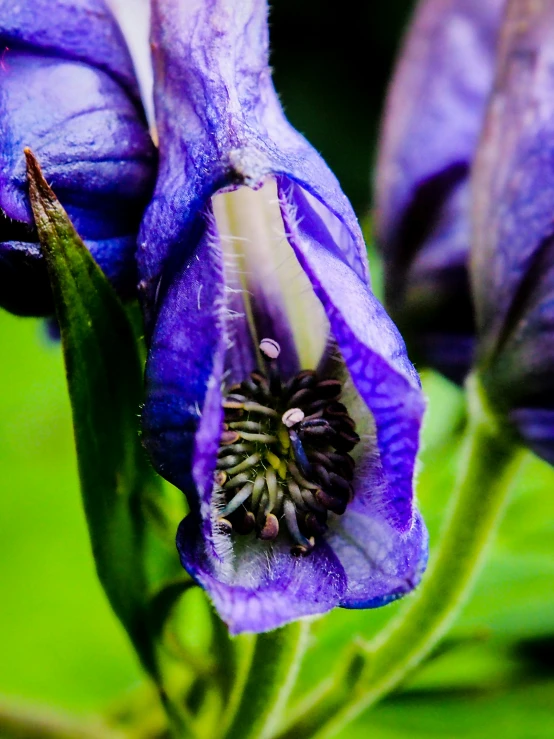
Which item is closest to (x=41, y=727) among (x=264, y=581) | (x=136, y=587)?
(x=136, y=587)

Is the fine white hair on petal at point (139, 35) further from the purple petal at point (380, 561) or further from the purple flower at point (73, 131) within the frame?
the purple petal at point (380, 561)

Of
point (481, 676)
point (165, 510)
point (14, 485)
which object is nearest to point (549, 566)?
point (481, 676)

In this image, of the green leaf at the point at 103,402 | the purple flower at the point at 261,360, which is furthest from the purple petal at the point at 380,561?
the green leaf at the point at 103,402

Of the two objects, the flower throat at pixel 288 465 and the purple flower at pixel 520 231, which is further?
the purple flower at pixel 520 231

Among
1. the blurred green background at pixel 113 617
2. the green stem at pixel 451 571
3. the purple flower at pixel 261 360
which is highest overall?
the purple flower at pixel 261 360

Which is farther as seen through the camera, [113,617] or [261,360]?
[113,617]

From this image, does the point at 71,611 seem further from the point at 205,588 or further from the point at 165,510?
the point at 205,588

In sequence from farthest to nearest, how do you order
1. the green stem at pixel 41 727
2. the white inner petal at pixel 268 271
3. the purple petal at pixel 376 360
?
the green stem at pixel 41 727, the white inner petal at pixel 268 271, the purple petal at pixel 376 360

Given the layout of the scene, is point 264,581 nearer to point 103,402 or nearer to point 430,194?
point 103,402
